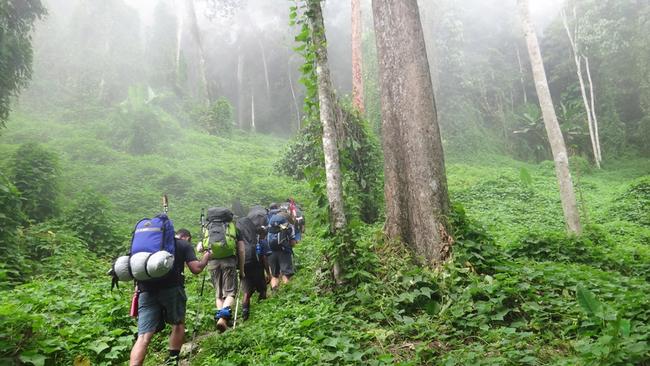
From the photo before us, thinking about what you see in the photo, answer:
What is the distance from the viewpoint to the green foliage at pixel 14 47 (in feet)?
32.9

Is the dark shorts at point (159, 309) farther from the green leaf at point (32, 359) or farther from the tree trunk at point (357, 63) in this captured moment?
the tree trunk at point (357, 63)

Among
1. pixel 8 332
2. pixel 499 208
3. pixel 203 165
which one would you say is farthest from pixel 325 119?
pixel 203 165

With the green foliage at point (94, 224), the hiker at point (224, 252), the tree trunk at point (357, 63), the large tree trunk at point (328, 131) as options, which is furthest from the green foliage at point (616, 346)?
the tree trunk at point (357, 63)

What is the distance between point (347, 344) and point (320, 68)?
3.38m

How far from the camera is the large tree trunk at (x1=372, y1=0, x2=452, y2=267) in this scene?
499 centimetres

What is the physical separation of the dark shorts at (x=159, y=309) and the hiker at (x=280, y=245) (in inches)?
112

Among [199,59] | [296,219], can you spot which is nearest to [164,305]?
[296,219]

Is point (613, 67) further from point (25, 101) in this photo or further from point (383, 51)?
point (25, 101)

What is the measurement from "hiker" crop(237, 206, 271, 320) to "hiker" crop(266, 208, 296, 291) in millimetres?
153

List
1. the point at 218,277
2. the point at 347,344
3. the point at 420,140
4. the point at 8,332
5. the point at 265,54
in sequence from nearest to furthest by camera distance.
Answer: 1. the point at 8,332
2. the point at 347,344
3. the point at 420,140
4. the point at 218,277
5. the point at 265,54

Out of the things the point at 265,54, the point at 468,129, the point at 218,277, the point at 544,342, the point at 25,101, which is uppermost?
the point at 265,54

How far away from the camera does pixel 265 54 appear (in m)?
36.0

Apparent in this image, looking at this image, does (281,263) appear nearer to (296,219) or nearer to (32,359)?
(296,219)

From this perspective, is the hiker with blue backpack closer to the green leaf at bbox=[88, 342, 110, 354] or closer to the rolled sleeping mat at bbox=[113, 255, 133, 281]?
the rolled sleeping mat at bbox=[113, 255, 133, 281]
